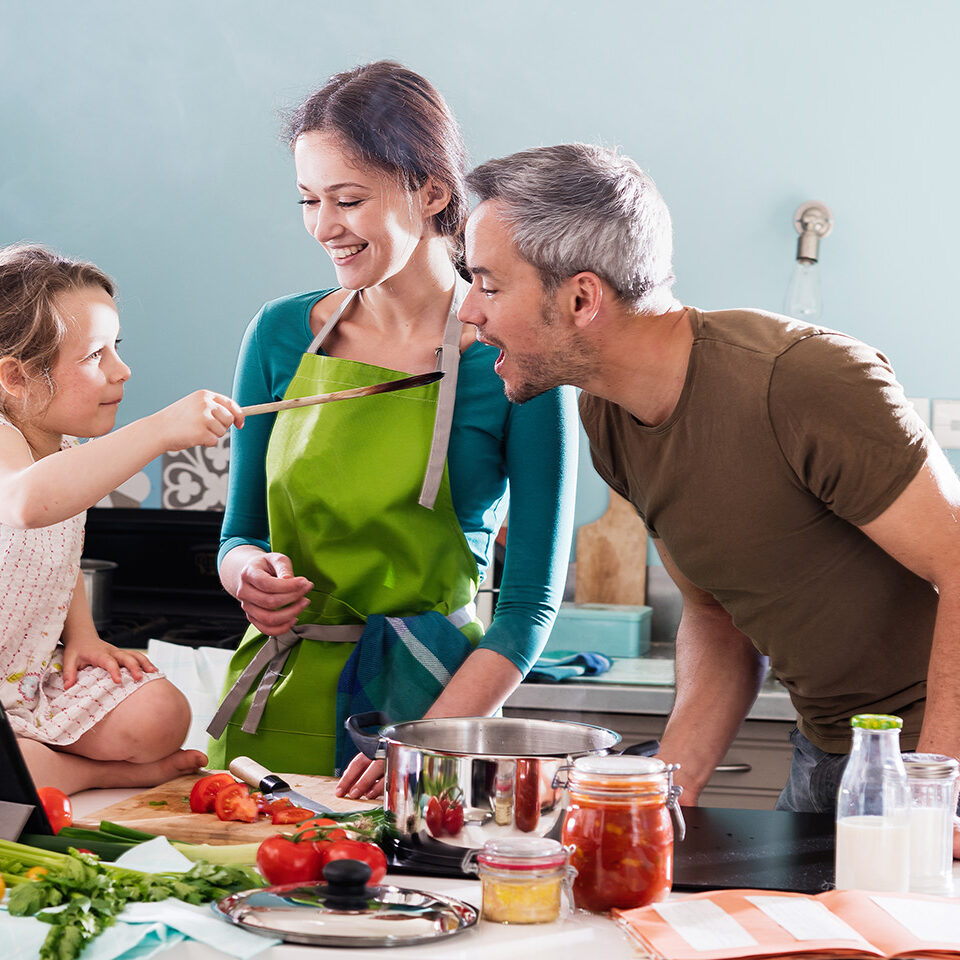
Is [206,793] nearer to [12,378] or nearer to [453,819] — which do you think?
[453,819]

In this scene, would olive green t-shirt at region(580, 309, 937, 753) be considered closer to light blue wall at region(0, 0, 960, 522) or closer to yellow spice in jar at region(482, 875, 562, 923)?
yellow spice in jar at region(482, 875, 562, 923)

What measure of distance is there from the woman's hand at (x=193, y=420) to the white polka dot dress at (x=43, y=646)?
277 mm

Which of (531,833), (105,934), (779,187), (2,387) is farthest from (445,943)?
(779,187)

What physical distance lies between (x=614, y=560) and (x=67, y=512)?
1948mm

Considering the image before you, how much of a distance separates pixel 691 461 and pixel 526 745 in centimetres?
43

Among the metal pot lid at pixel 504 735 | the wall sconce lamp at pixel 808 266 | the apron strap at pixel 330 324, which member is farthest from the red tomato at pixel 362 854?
the wall sconce lamp at pixel 808 266

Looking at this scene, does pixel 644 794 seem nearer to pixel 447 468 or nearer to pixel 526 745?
pixel 526 745

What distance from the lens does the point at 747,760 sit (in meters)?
2.55

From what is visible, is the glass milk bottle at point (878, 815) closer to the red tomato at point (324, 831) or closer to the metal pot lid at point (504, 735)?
the metal pot lid at point (504, 735)

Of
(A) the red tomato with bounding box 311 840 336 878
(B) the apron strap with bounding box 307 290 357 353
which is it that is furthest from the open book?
(B) the apron strap with bounding box 307 290 357 353

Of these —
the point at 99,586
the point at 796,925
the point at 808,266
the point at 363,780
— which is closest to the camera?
the point at 796,925

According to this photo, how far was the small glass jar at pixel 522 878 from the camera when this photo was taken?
34.8 inches

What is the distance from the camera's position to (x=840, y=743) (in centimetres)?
148

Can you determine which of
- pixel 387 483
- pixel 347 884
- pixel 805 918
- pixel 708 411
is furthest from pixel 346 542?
pixel 805 918
